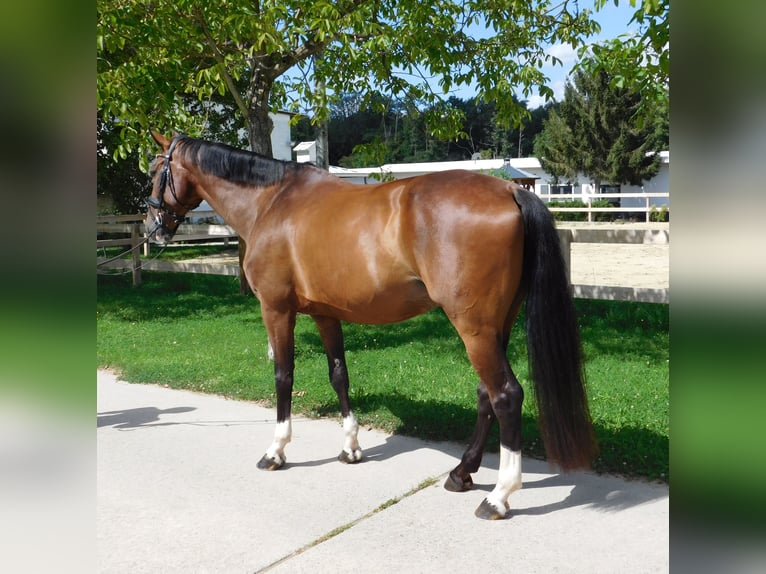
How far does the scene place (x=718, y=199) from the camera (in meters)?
0.58

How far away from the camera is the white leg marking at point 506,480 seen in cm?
320

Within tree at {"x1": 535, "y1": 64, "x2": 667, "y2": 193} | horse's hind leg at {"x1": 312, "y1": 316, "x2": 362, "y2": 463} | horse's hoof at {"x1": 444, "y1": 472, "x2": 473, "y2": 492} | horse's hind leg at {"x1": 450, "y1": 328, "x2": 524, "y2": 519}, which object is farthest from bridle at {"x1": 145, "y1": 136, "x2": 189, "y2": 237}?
tree at {"x1": 535, "y1": 64, "x2": 667, "y2": 193}

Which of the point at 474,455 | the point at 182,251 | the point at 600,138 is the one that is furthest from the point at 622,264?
the point at 600,138

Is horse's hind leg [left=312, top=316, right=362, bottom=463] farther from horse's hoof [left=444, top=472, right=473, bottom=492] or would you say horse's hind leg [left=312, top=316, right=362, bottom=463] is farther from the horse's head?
the horse's head

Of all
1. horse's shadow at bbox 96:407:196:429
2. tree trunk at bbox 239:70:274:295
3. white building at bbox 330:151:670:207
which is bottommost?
horse's shadow at bbox 96:407:196:429

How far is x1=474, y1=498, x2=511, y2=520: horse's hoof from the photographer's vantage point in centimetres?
319

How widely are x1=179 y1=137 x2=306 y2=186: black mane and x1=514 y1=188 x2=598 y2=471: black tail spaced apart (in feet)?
5.98

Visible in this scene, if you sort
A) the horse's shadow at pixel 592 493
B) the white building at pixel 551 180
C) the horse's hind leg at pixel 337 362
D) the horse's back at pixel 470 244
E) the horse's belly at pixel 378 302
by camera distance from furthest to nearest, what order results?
the white building at pixel 551 180 → the horse's hind leg at pixel 337 362 → the horse's belly at pixel 378 302 → the horse's shadow at pixel 592 493 → the horse's back at pixel 470 244

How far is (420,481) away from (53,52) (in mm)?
3375

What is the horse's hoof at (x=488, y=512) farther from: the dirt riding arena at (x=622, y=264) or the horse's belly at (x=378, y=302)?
→ the dirt riding arena at (x=622, y=264)

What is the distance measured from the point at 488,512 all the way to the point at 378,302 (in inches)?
50.8

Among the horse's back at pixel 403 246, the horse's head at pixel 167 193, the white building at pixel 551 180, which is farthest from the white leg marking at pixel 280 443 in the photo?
the white building at pixel 551 180

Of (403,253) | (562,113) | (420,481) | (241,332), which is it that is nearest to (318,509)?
(420,481)

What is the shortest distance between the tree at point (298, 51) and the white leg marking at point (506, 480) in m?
4.09
